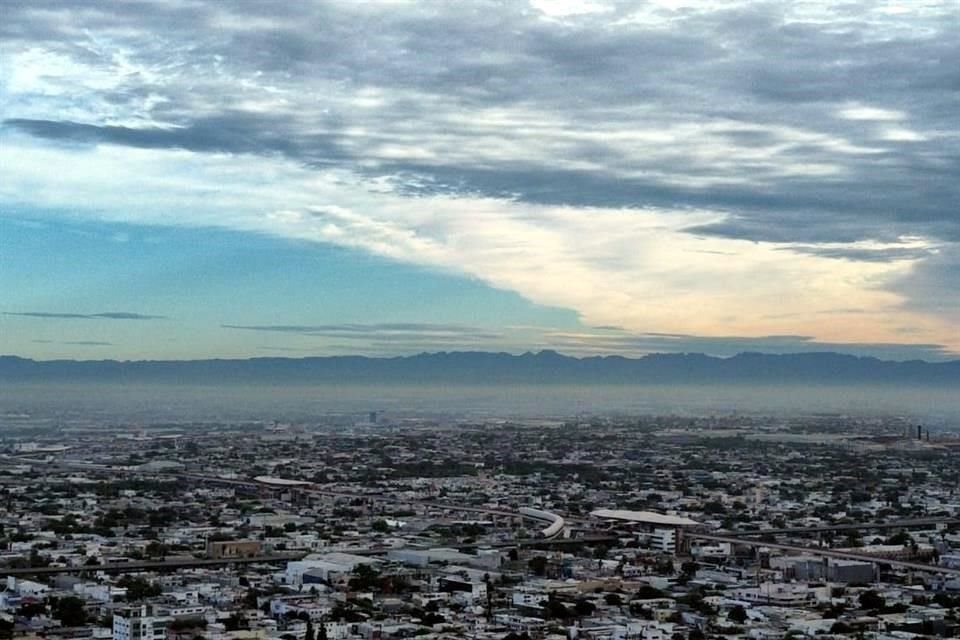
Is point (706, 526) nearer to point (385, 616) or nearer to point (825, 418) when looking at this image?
point (385, 616)

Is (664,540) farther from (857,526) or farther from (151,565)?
(151,565)

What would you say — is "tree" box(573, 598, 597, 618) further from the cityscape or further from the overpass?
the overpass

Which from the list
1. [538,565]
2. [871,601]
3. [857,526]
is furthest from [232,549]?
[857,526]

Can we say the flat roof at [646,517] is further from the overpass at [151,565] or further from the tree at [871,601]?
the tree at [871,601]

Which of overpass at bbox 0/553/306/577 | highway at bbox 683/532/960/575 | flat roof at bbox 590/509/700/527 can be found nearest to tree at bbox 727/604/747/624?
highway at bbox 683/532/960/575

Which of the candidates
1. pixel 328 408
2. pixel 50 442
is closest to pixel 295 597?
pixel 50 442

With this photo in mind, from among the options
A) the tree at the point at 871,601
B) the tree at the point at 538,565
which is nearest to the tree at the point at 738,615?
the tree at the point at 871,601
